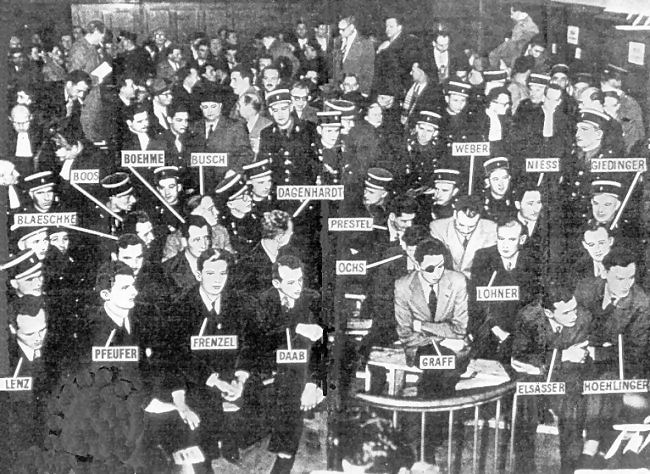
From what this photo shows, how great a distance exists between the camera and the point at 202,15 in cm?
196

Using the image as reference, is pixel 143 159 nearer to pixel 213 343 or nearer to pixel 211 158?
pixel 211 158

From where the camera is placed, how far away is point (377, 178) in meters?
1.99

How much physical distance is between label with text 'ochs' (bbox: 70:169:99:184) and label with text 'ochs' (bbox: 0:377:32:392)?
51 centimetres

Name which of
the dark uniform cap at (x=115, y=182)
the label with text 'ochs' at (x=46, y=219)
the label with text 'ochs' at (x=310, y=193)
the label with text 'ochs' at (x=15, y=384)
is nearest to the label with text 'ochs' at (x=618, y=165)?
the label with text 'ochs' at (x=310, y=193)

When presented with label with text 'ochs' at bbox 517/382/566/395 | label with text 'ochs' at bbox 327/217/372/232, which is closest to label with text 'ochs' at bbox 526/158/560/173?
label with text 'ochs' at bbox 327/217/372/232

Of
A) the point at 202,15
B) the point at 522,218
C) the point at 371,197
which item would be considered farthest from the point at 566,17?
the point at 202,15

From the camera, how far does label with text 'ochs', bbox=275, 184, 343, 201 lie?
6.51ft

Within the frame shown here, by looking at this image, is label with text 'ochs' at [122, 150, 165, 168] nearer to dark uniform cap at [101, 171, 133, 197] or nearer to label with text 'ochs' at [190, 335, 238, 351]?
dark uniform cap at [101, 171, 133, 197]

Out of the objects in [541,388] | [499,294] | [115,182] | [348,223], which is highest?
[115,182]

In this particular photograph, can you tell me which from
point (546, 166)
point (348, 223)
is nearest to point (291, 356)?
point (348, 223)

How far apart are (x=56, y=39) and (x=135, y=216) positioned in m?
0.47

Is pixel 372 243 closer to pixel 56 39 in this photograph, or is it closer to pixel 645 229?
pixel 645 229

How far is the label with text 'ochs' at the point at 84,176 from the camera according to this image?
197cm

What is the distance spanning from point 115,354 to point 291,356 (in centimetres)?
44
